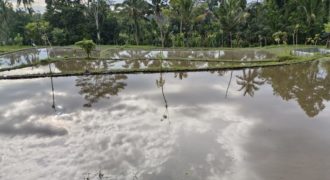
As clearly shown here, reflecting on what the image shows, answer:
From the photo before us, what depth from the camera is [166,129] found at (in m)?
8.29

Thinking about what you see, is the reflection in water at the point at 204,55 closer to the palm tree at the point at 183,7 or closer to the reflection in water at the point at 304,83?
the reflection in water at the point at 304,83

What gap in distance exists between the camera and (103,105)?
10.4m

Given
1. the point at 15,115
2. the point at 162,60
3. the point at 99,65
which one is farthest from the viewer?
the point at 162,60

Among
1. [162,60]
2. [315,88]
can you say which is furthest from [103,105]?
[162,60]

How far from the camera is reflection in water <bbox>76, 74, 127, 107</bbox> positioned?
1159 cm

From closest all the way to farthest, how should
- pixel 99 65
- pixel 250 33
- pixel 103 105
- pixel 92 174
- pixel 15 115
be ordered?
pixel 92 174 < pixel 15 115 < pixel 103 105 < pixel 99 65 < pixel 250 33

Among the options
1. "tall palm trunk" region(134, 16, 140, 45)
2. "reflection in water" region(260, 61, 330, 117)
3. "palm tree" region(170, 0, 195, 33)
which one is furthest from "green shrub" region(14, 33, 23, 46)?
"reflection in water" region(260, 61, 330, 117)

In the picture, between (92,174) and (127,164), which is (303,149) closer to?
(127,164)

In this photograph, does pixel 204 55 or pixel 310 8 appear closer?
pixel 204 55

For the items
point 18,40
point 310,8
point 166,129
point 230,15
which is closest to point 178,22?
point 230,15

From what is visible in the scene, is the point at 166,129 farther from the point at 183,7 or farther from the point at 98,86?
the point at 183,7

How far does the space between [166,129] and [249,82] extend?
639 cm

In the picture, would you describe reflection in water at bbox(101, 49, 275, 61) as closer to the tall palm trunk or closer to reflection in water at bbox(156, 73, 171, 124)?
the tall palm trunk

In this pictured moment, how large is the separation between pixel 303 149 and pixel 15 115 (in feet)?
24.7
